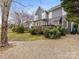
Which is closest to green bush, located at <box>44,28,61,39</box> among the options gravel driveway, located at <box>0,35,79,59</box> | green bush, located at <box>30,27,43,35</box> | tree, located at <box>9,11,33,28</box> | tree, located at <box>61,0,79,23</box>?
green bush, located at <box>30,27,43,35</box>

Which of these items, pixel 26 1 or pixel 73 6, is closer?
pixel 26 1

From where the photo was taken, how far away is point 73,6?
23609 mm

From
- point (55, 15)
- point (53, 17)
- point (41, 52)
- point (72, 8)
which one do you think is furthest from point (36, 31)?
point (53, 17)

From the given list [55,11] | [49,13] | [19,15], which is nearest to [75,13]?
[55,11]

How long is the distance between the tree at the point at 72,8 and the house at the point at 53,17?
23.7ft

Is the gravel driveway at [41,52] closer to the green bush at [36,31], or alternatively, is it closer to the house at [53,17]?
the green bush at [36,31]

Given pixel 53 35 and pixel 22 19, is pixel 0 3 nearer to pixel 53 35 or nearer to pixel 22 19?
pixel 53 35

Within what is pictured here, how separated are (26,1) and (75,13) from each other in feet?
22.9

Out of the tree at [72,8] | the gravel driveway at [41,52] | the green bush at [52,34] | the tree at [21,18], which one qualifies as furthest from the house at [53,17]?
the gravel driveway at [41,52]

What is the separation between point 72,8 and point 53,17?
763 inches

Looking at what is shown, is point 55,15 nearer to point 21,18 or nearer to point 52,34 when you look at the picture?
point 21,18

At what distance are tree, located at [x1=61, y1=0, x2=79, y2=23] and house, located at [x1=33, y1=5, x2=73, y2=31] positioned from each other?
7215mm

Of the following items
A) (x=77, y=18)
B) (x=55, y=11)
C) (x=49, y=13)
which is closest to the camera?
(x=77, y=18)

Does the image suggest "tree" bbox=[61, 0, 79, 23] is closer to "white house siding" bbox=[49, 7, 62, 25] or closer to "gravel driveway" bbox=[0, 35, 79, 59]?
"gravel driveway" bbox=[0, 35, 79, 59]
